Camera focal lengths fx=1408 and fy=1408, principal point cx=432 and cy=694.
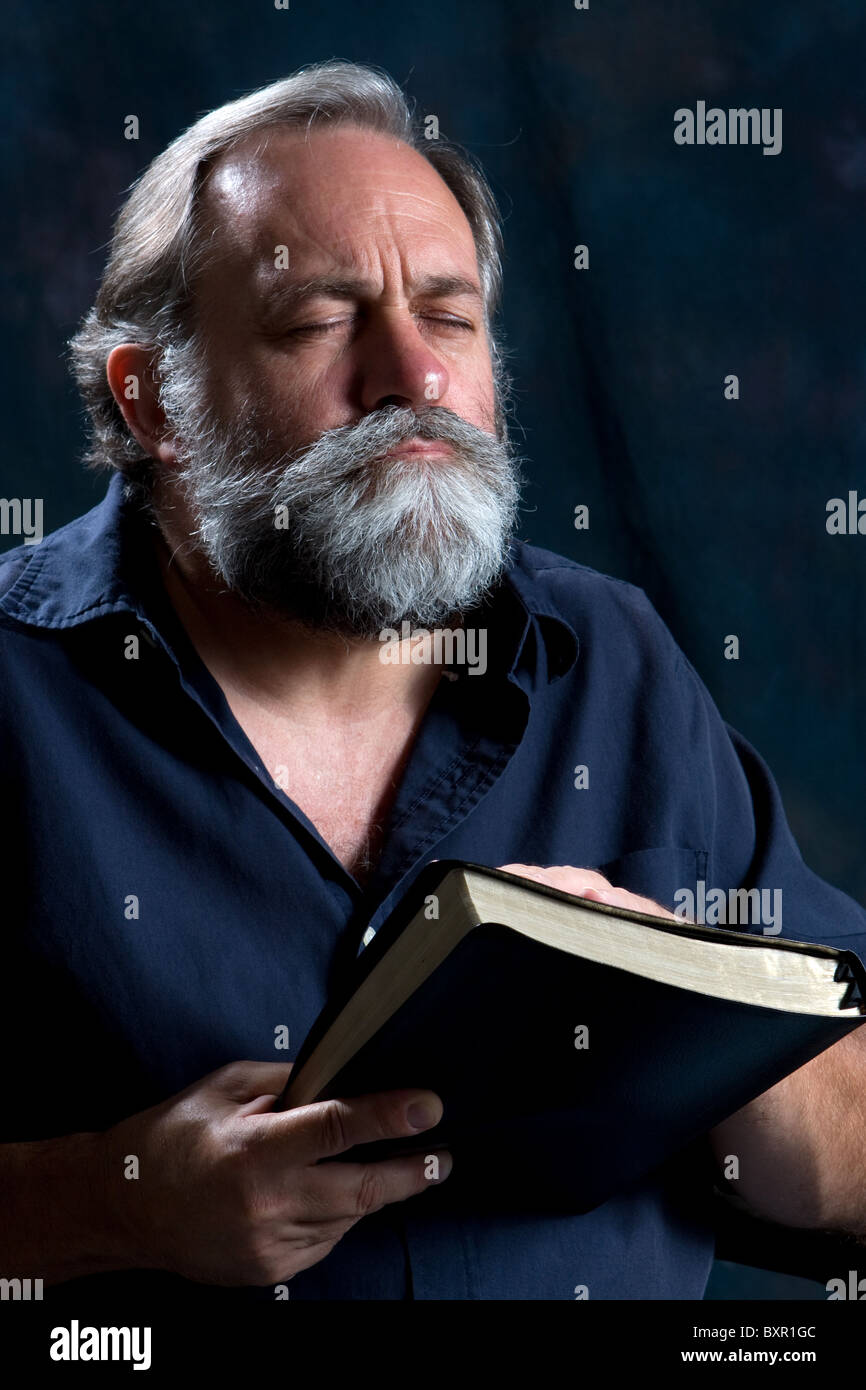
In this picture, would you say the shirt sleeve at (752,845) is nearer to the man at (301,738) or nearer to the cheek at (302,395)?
the man at (301,738)

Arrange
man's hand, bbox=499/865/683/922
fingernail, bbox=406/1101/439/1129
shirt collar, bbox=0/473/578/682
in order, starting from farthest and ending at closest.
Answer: shirt collar, bbox=0/473/578/682, man's hand, bbox=499/865/683/922, fingernail, bbox=406/1101/439/1129

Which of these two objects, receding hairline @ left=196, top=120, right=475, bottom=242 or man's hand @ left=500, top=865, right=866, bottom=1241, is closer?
man's hand @ left=500, top=865, right=866, bottom=1241

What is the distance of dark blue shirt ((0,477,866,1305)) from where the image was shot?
120 centimetres


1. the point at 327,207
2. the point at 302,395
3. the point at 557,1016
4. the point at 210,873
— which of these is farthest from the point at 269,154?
the point at 557,1016

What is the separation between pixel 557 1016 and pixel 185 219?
1004 mm

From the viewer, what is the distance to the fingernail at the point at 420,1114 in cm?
85

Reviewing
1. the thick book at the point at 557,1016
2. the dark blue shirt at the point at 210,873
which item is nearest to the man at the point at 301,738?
the dark blue shirt at the point at 210,873

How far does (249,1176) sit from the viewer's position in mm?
946

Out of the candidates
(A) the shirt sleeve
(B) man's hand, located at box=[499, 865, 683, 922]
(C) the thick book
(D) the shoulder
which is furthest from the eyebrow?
(C) the thick book

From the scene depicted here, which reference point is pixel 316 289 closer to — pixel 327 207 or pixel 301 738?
pixel 327 207

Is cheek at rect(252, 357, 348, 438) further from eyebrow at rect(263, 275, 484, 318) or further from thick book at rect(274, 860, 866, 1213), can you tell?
thick book at rect(274, 860, 866, 1213)

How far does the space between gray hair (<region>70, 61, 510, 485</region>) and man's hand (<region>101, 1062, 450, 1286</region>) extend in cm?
82

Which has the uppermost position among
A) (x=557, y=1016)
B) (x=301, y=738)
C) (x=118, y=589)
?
(x=118, y=589)

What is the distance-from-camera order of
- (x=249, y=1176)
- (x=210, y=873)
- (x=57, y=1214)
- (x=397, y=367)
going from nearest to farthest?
1. (x=249, y=1176)
2. (x=57, y=1214)
3. (x=210, y=873)
4. (x=397, y=367)
